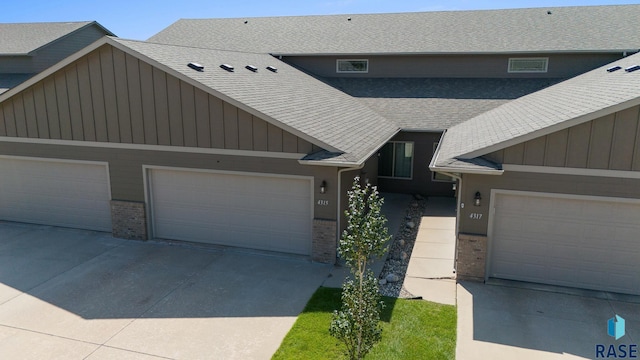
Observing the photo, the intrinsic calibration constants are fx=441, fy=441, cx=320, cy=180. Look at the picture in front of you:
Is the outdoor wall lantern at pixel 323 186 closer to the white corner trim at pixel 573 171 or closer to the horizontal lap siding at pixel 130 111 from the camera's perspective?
the horizontal lap siding at pixel 130 111

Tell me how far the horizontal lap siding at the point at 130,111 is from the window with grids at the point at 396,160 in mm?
7662

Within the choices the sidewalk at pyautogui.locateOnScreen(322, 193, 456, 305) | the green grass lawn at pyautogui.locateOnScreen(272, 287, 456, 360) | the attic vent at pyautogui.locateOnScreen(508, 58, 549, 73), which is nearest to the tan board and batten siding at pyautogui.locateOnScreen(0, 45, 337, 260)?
the sidewalk at pyautogui.locateOnScreen(322, 193, 456, 305)

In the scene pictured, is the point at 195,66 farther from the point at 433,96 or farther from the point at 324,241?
the point at 433,96

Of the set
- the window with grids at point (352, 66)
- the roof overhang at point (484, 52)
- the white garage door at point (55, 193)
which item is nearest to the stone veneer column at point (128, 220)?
the white garage door at point (55, 193)

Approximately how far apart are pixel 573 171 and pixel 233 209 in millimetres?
8118

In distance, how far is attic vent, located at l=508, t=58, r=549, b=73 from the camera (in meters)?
18.4

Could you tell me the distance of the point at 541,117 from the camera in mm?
10172

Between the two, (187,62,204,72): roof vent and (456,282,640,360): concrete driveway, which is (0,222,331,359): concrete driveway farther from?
(187,62,204,72): roof vent

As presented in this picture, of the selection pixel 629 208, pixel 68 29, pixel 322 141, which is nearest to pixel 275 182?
pixel 322 141

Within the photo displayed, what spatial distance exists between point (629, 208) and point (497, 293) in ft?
10.3

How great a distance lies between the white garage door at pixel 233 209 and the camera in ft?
37.3

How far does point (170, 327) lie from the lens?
816 cm

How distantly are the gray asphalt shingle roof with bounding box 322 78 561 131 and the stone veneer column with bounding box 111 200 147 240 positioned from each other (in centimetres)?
929

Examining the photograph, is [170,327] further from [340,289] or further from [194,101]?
[194,101]
